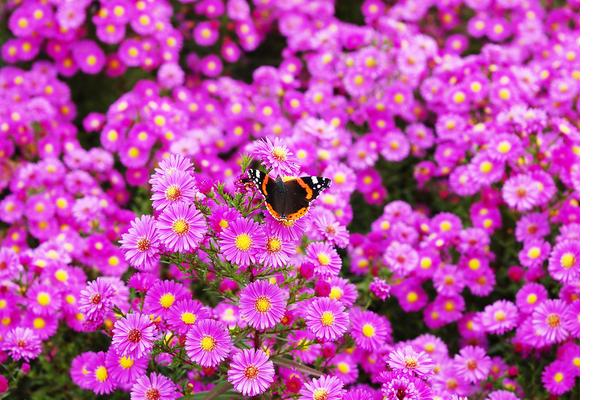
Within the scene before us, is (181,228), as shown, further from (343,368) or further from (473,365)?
(473,365)

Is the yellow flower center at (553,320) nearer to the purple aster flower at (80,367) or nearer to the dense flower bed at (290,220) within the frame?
the dense flower bed at (290,220)

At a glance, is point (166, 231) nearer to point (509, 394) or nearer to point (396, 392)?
point (396, 392)

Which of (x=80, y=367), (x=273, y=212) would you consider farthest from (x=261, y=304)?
(x=80, y=367)

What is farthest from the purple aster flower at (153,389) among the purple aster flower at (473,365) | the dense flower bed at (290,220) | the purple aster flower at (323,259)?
the purple aster flower at (473,365)

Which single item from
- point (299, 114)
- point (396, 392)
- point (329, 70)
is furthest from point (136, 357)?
point (329, 70)

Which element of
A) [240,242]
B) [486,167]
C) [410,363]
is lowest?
[410,363]

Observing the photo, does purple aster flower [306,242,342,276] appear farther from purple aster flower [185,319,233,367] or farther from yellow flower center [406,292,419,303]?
yellow flower center [406,292,419,303]

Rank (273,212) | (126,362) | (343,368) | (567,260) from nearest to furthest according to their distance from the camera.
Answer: (273,212) → (126,362) → (343,368) → (567,260)
